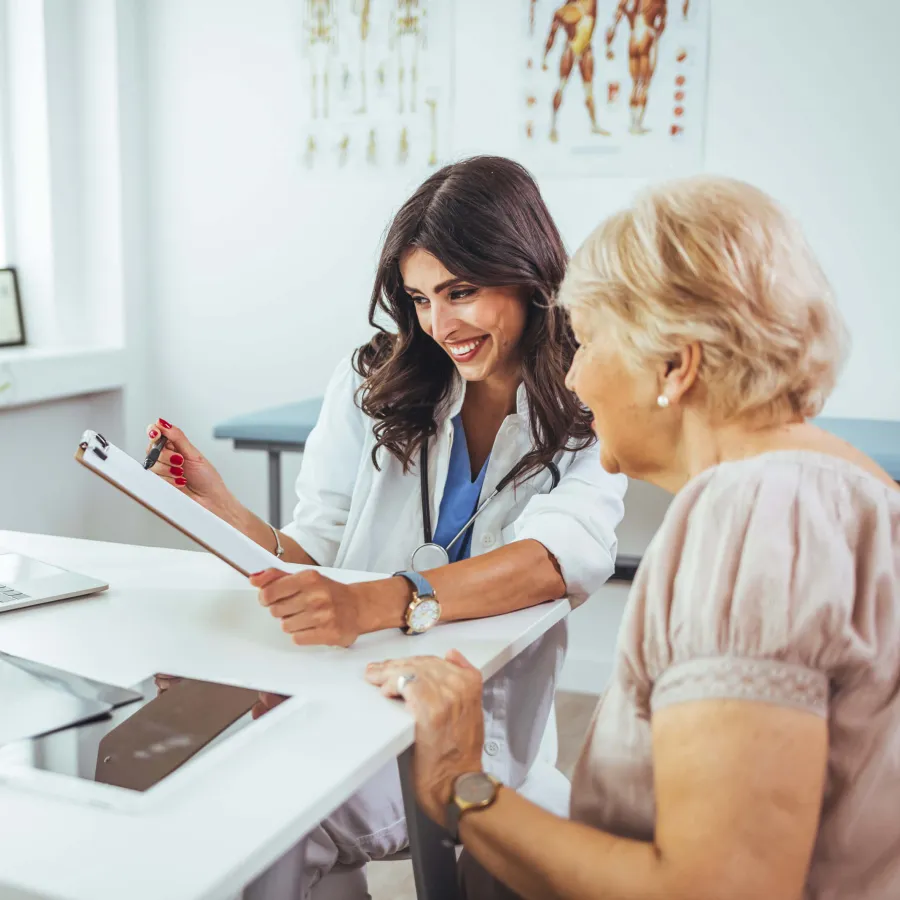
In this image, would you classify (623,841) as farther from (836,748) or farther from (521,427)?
(521,427)

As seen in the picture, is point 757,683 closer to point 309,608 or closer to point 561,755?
point 309,608

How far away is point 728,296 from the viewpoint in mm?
918

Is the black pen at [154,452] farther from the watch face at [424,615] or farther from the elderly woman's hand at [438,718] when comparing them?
the elderly woman's hand at [438,718]

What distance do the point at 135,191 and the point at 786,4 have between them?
198cm

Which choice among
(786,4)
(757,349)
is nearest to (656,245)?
(757,349)

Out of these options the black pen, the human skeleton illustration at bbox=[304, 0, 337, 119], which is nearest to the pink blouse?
the black pen

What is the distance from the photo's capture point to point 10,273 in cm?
337

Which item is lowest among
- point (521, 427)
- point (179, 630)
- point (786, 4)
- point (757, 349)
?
point (179, 630)

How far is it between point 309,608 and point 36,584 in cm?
41

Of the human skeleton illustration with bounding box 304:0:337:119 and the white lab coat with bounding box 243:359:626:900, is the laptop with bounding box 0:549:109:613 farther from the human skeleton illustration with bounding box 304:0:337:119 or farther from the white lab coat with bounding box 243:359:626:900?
the human skeleton illustration with bounding box 304:0:337:119

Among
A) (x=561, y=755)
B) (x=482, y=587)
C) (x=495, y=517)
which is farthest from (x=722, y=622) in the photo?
(x=561, y=755)

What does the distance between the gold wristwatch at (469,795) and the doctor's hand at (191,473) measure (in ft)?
2.35

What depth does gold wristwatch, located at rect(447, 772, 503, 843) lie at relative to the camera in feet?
3.29

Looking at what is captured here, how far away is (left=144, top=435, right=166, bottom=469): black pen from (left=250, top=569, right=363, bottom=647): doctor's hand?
1.16 feet
